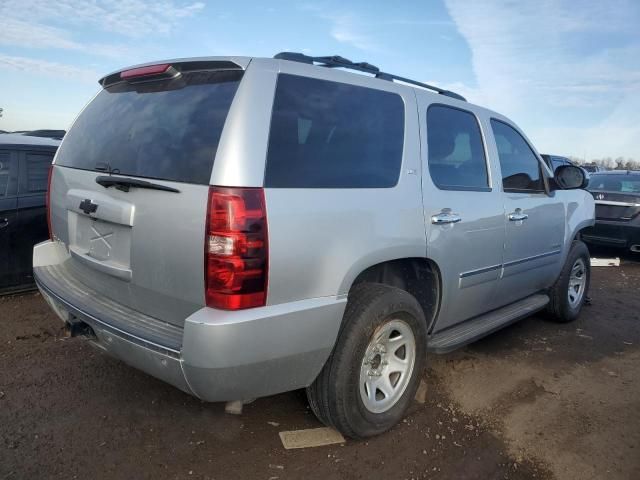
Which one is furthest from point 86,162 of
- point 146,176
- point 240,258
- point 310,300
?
point 310,300

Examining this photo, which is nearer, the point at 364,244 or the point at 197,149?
the point at 197,149

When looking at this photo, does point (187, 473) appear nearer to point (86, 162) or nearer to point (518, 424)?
point (86, 162)

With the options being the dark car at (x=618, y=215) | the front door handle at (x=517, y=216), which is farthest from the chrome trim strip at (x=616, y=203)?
the front door handle at (x=517, y=216)

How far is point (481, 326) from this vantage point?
11.8 ft

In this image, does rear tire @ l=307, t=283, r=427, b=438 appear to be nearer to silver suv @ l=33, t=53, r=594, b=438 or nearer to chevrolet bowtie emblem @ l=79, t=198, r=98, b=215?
silver suv @ l=33, t=53, r=594, b=438

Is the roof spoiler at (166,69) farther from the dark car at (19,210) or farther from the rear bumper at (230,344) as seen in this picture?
the dark car at (19,210)

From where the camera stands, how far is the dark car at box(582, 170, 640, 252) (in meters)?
8.17

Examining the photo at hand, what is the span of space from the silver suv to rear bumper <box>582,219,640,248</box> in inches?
235

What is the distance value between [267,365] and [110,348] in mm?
874

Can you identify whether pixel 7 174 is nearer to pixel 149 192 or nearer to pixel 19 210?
pixel 19 210

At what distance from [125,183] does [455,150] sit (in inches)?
83.2

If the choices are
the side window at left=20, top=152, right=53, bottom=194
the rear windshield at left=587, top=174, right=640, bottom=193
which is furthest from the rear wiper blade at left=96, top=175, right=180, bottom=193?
the rear windshield at left=587, top=174, right=640, bottom=193

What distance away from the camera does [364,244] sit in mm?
2494

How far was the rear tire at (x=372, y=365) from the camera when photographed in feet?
8.33
